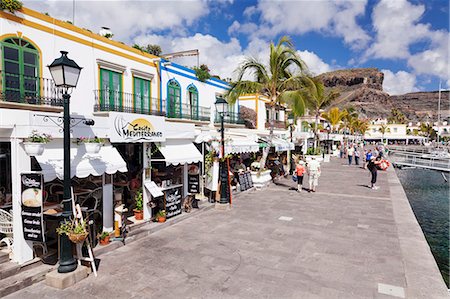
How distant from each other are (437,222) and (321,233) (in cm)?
705

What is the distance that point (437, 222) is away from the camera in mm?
12234

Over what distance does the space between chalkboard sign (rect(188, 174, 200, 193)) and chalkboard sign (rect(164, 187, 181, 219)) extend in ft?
2.84

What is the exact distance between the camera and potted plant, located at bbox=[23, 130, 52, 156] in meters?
5.61

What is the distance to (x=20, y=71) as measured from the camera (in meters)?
9.70

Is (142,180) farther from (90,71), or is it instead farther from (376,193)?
(376,193)

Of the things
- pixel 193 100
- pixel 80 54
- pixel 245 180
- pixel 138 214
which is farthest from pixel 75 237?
pixel 193 100

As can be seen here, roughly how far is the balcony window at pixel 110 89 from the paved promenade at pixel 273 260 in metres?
6.32

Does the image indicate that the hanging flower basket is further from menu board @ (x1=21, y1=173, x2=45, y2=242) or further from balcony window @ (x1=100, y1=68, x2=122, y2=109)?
balcony window @ (x1=100, y1=68, x2=122, y2=109)

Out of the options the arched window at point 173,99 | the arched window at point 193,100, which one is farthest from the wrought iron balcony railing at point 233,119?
the arched window at point 173,99

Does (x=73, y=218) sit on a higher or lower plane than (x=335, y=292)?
higher

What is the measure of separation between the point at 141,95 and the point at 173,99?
2283 mm

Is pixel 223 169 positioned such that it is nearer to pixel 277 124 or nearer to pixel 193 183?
→ pixel 193 183

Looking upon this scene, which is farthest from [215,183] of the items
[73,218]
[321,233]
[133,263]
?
[73,218]

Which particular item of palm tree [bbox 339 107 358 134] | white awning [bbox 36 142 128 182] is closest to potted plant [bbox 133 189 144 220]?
white awning [bbox 36 142 128 182]
